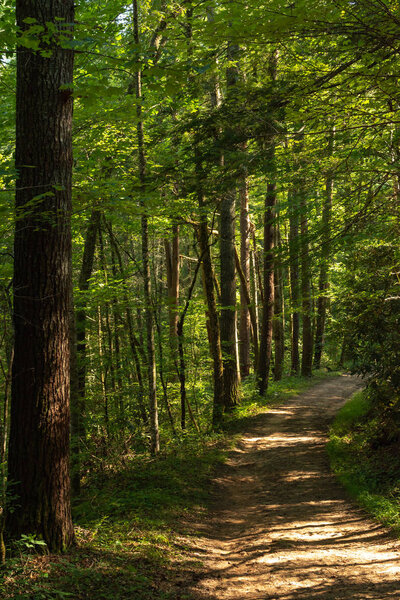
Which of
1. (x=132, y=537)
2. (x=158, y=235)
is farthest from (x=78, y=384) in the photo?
(x=158, y=235)

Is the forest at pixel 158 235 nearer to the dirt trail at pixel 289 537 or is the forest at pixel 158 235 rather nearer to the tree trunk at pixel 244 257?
the dirt trail at pixel 289 537

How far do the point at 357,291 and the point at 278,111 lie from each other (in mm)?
4734

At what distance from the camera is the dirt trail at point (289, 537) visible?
15.0 ft

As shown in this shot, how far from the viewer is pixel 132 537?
5.39m

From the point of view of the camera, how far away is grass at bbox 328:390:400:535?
6.61 meters

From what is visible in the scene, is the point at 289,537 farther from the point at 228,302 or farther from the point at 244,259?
the point at 244,259

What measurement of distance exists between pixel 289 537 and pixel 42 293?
4.50 meters

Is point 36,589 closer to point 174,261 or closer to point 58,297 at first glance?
point 58,297

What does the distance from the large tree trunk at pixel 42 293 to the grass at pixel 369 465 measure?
450 centimetres

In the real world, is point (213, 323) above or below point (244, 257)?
below

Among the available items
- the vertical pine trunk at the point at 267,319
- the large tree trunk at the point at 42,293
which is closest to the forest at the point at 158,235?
the large tree trunk at the point at 42,293

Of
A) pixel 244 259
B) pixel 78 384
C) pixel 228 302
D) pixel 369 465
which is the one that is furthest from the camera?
pixel 244 259

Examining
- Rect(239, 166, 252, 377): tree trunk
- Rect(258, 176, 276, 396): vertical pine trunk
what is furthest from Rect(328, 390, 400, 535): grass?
Rect(239, 166, 252, 377): tree trunk

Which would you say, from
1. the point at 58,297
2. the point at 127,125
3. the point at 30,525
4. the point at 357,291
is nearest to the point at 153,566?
the point at 30,525
